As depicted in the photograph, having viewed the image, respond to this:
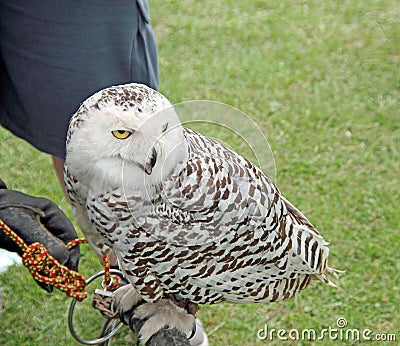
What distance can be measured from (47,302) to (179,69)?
7.38 feet

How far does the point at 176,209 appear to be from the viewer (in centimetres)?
186

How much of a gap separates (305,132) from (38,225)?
2707 millimetres

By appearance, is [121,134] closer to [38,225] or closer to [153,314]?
[38,225]

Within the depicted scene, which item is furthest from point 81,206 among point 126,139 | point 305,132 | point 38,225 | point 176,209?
point 305,132

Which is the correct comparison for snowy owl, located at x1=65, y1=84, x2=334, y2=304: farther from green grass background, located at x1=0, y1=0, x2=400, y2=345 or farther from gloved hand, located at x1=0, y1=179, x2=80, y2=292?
green grass background, located at x1=0, y1=0, x2=400, y2=345

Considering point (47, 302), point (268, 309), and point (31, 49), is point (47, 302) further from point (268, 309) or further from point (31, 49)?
point (31, 49)

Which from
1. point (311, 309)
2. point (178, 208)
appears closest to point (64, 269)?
point (178, 208)

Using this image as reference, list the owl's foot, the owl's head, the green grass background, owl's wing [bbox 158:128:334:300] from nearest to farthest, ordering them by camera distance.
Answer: the owl's head → owl's wing [bbox 158:128:334:300] → the owl's foot → the green grass background

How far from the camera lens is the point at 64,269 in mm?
1896

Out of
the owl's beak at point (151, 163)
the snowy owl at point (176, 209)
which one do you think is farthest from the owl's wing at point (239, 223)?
the owl's beak at point (151, 163)

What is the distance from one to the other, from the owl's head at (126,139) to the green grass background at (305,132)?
1.69 meters

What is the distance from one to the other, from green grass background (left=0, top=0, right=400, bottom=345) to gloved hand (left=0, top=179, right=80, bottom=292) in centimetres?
132

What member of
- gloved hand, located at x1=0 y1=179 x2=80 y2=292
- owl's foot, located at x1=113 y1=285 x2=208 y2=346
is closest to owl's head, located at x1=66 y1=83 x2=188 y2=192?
gloved hand, located at x1=0 y1=179 x2=80 y2=292

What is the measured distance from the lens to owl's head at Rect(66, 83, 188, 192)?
158cm
